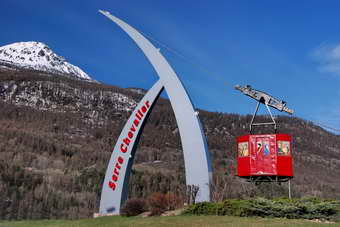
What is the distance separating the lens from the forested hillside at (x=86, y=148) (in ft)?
170

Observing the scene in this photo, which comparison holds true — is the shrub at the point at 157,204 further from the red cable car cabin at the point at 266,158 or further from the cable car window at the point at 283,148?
the cable car window at the point at 283,148

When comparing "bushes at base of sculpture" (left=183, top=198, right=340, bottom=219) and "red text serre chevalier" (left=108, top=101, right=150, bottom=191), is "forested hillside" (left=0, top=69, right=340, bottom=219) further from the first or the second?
"bushes at base of sculpture" (left=183, top=198, right=340, bottom=219)

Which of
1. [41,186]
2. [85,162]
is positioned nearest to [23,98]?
[85,162]

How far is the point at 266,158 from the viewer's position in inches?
705

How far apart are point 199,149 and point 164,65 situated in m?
3.64

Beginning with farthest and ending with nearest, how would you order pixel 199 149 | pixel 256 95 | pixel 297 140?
1. pixel 297 140
2. pixel 256 95
3. pixel 199 149

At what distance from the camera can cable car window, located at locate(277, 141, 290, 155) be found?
17.7 metres

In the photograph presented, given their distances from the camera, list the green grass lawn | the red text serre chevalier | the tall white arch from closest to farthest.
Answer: the green grass lawn, the tall white arch, the red text serre chevalier

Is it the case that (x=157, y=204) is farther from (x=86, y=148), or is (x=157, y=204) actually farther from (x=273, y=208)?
(x=86, y=148)

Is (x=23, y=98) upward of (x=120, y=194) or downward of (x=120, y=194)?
upward

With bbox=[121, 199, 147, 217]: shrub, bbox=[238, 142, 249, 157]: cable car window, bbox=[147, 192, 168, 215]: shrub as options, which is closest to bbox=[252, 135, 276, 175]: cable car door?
bbox=[238, 142, 249, 157]: cable car window

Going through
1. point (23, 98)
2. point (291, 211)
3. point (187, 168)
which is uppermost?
point (23, 98)

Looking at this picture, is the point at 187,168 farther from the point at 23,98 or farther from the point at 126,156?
the point at 23,98

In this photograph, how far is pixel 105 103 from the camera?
118812mm
